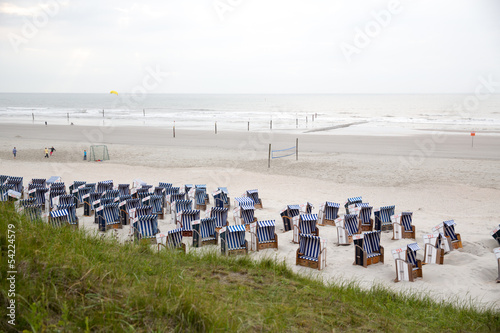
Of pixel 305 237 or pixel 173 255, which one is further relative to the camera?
pixel 305 237

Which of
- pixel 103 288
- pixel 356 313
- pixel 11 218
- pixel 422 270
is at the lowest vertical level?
pixel 422 270

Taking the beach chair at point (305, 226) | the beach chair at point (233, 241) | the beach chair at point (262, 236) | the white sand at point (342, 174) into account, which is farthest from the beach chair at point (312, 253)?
the beach chair at point (305, 226)

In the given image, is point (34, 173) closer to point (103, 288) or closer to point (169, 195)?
point (169, 195)

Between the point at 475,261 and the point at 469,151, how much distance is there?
23.4 metres

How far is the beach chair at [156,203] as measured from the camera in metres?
13.1

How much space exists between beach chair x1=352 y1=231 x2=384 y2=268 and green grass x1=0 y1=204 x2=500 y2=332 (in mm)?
2258

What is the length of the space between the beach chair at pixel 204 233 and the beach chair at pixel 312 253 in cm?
251

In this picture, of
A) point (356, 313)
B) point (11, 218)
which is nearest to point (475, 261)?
point (356, 313)

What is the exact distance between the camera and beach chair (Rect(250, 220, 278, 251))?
Result: 1041 cm

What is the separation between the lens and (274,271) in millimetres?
6871

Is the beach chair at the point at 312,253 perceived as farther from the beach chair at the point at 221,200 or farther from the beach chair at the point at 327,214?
the beach chair at the point at 221,200

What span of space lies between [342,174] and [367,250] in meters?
12.2

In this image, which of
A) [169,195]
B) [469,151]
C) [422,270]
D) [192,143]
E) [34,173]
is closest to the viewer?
[422,270]

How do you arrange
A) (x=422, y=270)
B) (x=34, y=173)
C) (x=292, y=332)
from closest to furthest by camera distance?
1. (x=292, y=332)
2. (x=422, y=270)
3. (x=34, y=173)
